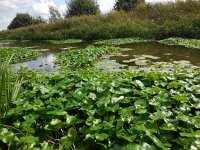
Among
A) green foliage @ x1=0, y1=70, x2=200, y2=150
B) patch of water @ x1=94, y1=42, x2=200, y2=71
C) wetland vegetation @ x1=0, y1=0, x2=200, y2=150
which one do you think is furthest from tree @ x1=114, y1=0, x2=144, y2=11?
green foliage @ x1=0, y1=70, x2=200, y2=150

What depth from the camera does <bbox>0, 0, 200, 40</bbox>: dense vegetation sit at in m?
12.5

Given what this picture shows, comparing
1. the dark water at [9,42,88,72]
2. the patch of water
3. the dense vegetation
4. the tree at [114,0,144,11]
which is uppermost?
the tree at [114,0,144,11]

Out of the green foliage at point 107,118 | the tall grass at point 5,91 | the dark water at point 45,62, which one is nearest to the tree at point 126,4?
the dark water at point 45,62

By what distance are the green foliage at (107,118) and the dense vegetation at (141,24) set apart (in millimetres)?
9477

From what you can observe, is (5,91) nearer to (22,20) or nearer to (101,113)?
(101,113)

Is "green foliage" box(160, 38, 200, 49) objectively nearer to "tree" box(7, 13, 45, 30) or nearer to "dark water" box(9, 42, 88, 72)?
"dark water" box(9, 42, 88, 72)

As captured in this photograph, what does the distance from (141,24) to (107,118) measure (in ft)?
41.9

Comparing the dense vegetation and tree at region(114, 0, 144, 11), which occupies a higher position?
tree at region(114, 0, 144, 11)

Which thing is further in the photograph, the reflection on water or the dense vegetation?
the dense vegetation

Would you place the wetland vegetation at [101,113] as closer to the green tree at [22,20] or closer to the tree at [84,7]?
the tree at [84,7]

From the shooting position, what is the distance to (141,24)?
1454cm

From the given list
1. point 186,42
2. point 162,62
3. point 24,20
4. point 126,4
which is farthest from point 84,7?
point 162,62

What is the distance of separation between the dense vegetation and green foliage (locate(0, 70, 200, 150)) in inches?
373

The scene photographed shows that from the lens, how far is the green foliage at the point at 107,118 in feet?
6.79
